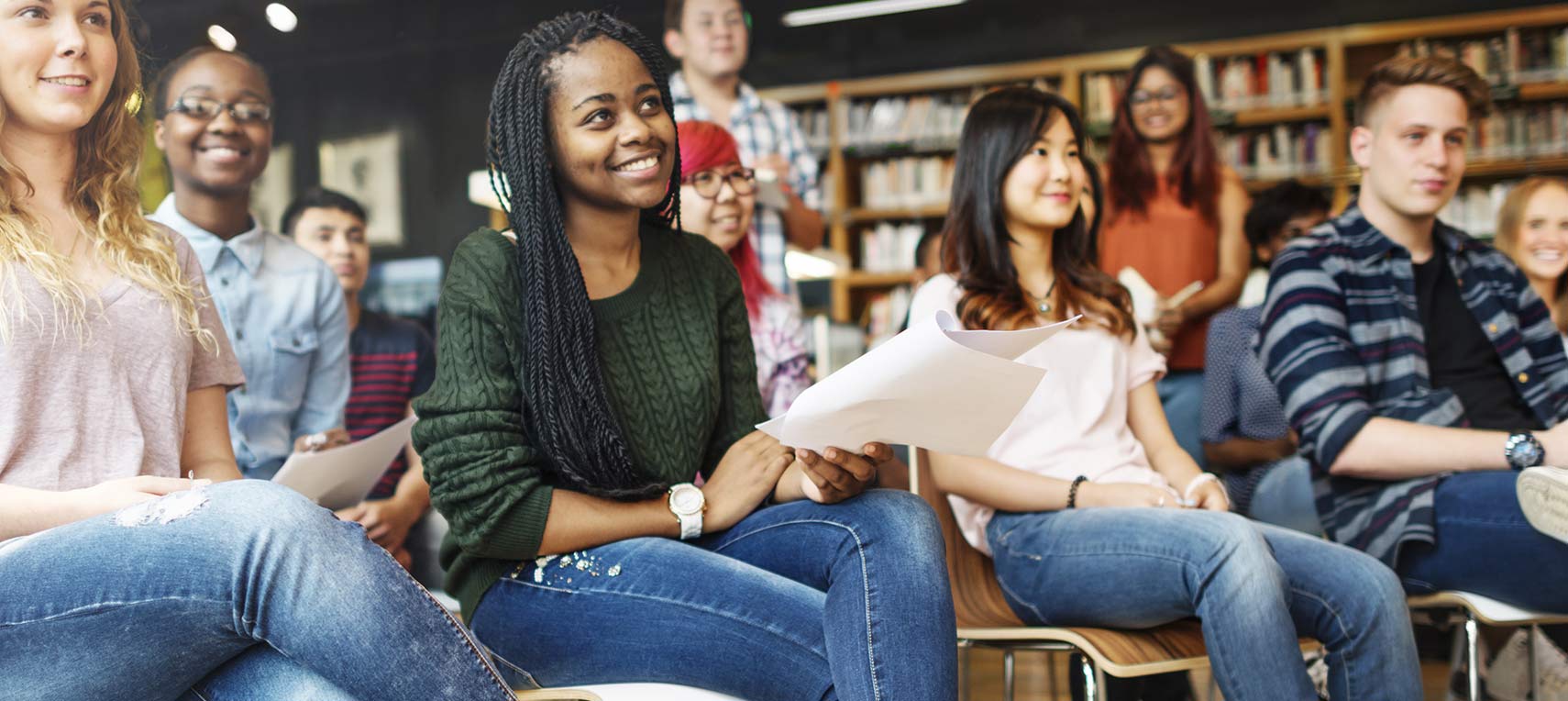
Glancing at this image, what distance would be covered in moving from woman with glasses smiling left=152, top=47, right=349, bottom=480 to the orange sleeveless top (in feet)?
6.45

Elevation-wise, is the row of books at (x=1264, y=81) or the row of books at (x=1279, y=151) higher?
the row of books at (x=1264, y=81)

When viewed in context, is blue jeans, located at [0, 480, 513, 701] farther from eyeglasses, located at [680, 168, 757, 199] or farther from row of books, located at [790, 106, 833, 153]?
row of books, located at [790, 106, 833, 153]

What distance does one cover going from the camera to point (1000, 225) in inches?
82.6

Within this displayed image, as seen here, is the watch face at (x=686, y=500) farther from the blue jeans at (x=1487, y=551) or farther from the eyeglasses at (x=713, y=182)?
the blue jeans at (x=1487, y=551)

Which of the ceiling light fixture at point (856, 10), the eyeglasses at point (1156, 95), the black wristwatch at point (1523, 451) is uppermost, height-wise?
the ceiling light fixture at point (856, 10)

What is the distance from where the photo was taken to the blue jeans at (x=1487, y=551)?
6.02 feet

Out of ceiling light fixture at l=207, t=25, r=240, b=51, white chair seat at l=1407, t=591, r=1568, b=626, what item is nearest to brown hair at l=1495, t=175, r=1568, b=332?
white chair seat at l=1407, t=591, r=1568, b=626

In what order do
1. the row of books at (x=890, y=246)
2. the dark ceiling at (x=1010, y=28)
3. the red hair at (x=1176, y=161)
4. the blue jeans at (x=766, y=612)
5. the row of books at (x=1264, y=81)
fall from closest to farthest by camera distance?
the blue jeans at (x=766, y=612), the red hair at (x=1176, y=161), the row of books at (x=1264, y=81), the dark ceiling at (x=1010, y=28), the row of books at (x=890, y=246)

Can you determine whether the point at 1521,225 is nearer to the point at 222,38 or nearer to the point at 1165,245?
the point at 1165,245

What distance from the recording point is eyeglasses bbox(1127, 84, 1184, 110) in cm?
332

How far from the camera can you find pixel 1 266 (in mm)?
1383

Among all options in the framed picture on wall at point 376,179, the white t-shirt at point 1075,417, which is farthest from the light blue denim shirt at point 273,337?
the white t-shirt at point 1075,417

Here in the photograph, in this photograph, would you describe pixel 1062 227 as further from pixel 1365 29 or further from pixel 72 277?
pixel 1365 29

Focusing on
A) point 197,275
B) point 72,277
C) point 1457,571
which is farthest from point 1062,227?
point 72,277
